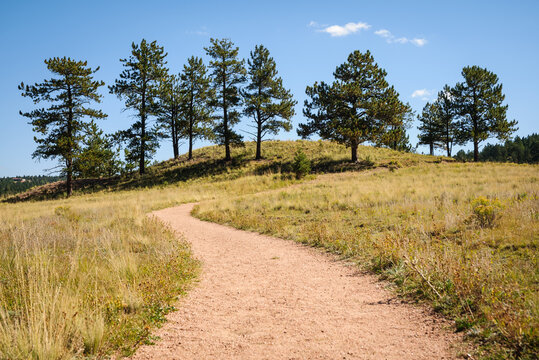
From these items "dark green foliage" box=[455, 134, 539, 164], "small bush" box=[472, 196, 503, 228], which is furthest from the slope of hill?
"dark green foliage" box=[455, 134, 539, 164]

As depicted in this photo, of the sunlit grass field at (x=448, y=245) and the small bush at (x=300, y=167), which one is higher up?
the small bush at (x=300, y=167)

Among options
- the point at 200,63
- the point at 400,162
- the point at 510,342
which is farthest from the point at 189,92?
the point at 510,342

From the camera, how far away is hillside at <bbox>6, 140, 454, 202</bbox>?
31.9 metres

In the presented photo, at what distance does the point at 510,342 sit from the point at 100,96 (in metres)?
34.8

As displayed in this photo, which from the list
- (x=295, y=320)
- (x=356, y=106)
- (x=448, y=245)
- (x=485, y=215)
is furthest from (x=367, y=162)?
(x=295, y=320)

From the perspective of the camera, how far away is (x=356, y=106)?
102ft

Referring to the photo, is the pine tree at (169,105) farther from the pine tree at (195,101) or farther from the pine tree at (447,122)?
the pine tree at (447,122)

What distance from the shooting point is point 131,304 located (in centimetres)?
434

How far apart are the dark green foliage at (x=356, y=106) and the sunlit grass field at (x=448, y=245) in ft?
52.9

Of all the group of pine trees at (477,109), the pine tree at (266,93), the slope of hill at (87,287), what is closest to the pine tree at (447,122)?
the group of pine trees at (477,109)

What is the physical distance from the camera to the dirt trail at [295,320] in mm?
3480

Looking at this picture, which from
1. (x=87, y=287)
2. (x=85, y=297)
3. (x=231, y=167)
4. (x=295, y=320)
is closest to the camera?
(x=295, y=320)

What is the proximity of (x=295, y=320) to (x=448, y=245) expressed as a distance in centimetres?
455

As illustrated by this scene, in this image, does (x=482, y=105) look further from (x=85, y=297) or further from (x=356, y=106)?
(x=85, y=297)
